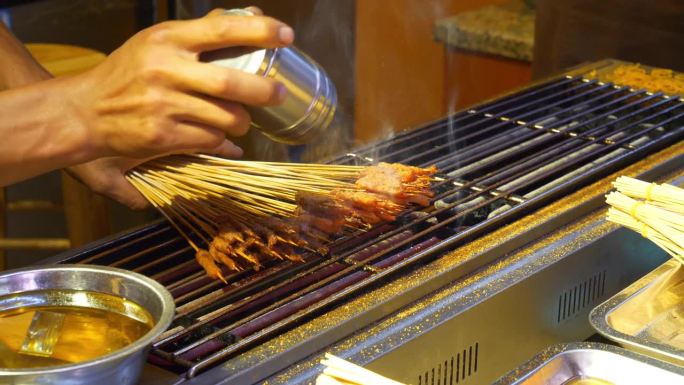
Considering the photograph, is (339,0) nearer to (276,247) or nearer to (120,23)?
(120,23)

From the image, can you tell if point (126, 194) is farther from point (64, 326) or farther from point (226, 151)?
point (64, 326)

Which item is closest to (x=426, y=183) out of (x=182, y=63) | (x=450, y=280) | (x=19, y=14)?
(x=450, y=280)

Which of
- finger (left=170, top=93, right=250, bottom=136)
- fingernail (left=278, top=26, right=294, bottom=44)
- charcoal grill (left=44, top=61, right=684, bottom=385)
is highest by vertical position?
fingernail (left=278, top=26, right=294, bottom=44)

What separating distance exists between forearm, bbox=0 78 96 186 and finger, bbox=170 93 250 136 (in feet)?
0.81

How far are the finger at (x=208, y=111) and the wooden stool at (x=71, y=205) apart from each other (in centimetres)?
186

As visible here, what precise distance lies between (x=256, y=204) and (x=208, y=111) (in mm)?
404

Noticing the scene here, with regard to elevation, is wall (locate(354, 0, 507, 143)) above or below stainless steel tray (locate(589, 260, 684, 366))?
below

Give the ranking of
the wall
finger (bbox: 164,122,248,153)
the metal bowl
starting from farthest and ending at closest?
the wall
finger (bbox: 164,122,248,153)
the metal bowl

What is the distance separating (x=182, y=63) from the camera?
64.2 inches

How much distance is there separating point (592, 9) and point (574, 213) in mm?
1828

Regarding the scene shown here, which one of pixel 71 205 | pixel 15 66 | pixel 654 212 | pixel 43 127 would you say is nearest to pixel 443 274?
pixel 654 212

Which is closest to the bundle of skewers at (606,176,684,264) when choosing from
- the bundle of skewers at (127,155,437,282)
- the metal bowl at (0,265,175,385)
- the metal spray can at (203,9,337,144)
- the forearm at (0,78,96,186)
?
the bundle of skewers at (127,155,437,282)

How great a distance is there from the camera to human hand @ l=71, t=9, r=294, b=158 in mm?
1619

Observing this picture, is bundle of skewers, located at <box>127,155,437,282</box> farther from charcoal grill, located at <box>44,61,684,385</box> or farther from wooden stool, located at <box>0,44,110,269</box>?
wooden stool, located at <box>0,44,110,269</box>
